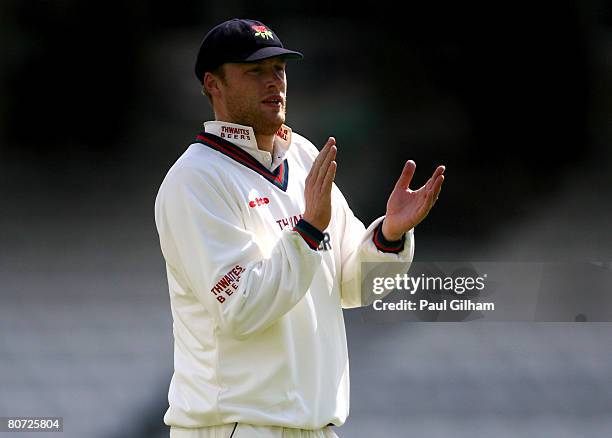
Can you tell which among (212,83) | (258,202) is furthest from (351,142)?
(258,202)

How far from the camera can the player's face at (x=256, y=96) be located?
2.12 metres

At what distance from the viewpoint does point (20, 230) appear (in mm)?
3934

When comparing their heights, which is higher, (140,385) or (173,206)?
(173,206)

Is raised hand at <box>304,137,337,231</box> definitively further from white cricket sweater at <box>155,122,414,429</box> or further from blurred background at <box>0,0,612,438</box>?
blurred background at <box>0,0,612,438</box>

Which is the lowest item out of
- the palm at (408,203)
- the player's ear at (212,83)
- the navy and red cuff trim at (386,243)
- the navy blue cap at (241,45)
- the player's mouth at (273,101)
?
the navy and red cuff trim at (386,243)

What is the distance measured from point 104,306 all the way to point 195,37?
99 cm

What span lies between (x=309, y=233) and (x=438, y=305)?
6.06ft

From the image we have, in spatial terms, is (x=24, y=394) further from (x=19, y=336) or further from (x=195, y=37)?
(x=195, y=37)

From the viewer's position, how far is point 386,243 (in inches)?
85.0

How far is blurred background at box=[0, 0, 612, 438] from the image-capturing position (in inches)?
150

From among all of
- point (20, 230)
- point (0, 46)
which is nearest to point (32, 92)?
point (0, 46)

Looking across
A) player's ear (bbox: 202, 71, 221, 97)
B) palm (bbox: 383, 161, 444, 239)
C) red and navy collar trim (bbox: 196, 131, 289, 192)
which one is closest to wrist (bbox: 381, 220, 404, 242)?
palm (bbox: 383, 161, 444, 239)

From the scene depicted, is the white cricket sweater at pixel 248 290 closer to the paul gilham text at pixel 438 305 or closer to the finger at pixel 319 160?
the finger at pixel 319 160

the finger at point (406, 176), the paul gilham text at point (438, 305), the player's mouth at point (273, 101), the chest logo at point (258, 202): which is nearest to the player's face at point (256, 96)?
the player's mouth at point (273, 101)
